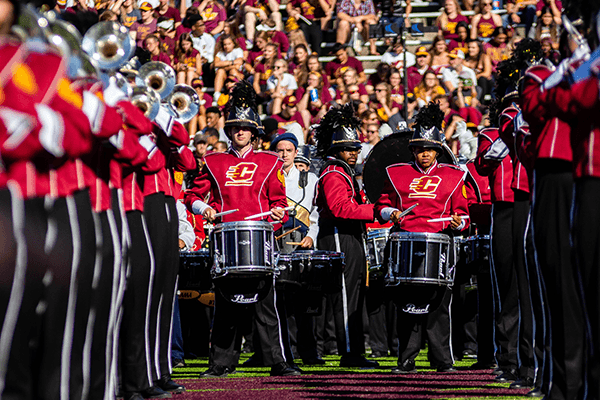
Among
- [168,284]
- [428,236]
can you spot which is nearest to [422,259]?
[428,236]

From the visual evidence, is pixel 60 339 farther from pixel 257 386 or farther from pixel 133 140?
pixel 257 386

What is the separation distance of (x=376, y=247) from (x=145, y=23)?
9791 millimetres

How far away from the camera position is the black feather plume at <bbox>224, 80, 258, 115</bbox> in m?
8.94

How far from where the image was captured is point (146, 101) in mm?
6406

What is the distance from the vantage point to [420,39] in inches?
762

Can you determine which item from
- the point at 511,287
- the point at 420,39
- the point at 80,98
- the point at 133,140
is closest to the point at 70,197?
the point at 80,98

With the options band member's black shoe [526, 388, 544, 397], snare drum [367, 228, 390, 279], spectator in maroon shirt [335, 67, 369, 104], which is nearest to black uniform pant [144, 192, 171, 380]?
band member's black shoe [526, 388, 544, 397]

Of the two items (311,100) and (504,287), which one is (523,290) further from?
(311,100)

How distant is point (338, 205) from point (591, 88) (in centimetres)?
497

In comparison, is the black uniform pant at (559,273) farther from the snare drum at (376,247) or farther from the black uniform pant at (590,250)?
the snare drum at (376,247)

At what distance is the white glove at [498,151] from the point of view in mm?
7758

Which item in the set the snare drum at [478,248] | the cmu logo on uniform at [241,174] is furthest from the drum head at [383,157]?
the cmu logo on uniform at [241,174]

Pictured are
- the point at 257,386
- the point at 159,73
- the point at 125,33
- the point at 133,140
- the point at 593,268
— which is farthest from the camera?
the point at 257,386

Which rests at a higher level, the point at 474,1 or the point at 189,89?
the point at 474,1
